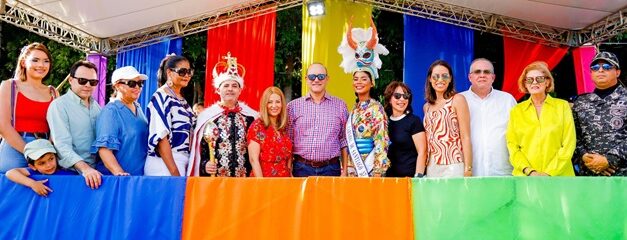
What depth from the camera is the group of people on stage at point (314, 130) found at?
340 centimetres

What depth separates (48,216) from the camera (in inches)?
121

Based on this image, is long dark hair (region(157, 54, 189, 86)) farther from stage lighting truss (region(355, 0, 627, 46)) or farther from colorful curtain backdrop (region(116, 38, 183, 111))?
colorful curtain backdrop (region(116, 38, 183, 111))

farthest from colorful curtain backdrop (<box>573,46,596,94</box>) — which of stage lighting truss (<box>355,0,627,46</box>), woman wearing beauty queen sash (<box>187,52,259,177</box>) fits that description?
woman wearing beauty queen sash (<box>187,52,259,177</box>)

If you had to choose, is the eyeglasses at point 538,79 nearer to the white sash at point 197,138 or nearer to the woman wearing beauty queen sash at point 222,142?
the woman wearing beauty queen sash at point 222,142

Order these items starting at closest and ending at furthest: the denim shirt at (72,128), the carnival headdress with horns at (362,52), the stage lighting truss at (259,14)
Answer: the denim shirt at (72,128) < the carnival headdress with horns at (362,52) < the stage lighting truss at (259,14)

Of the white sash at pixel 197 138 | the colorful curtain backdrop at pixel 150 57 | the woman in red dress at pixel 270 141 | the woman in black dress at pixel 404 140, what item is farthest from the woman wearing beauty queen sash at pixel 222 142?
the colorful curtain backdrop at pixel 150 57

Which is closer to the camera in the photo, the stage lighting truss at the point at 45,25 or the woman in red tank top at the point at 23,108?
the woman in red tank top at the point at 23,108

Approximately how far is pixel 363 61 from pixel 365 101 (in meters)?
0.42

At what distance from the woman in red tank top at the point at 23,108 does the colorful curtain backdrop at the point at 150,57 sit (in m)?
5.51

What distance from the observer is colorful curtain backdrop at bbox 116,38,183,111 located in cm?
916

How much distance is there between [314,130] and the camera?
388 cm

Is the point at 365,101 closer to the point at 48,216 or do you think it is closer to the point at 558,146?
the point at 558,146

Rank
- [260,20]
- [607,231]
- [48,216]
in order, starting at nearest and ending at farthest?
[607,231] < [48,216] < [260,20]

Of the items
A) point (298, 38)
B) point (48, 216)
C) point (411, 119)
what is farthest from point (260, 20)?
point (48, 216)
